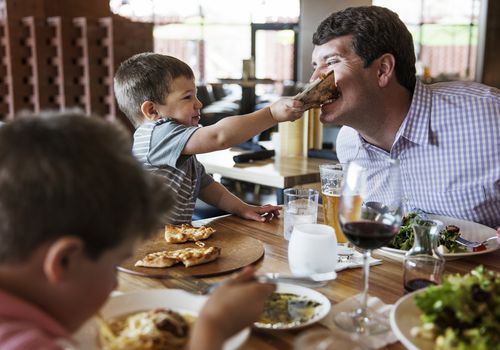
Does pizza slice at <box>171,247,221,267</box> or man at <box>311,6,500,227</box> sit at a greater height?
man at <box>311,6,500,227</box>

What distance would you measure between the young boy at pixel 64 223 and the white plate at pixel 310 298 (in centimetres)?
19

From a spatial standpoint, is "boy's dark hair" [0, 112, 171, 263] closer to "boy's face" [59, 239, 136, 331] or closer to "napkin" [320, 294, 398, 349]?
"boy's face" [59, 239, 136, 331]

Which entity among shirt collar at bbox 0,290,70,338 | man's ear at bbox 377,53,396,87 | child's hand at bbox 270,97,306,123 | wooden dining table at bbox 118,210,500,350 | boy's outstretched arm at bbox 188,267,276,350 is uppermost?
man's ear at bbox 377,53,396,87

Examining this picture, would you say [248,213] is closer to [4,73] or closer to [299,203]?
[299,203]

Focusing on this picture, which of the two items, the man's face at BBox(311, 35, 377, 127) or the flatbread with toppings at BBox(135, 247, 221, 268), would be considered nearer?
the flatbread with toppings at BBox(135, 247, 221, 268)

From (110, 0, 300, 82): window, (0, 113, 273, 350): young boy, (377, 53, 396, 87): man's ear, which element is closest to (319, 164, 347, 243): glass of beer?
(377, 53, 396, 87): man's ear

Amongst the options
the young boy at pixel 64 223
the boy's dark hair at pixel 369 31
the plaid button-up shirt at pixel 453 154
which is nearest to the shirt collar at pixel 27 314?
the young boy at pixel 64 223

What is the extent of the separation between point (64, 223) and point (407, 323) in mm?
619

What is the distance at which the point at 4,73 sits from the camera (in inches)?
183

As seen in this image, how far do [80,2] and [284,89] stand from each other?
192 inches

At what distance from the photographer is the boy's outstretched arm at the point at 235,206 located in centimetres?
182

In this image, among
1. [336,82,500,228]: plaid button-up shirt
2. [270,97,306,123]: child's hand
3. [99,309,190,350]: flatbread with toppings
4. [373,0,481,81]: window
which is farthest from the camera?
[373,0,481,81]: window

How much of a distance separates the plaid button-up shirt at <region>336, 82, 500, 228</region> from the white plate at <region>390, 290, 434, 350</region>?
0.85 m

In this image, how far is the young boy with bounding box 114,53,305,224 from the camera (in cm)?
184
